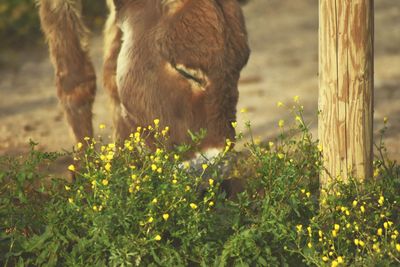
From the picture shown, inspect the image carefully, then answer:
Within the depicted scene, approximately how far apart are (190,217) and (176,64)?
1.02 meters

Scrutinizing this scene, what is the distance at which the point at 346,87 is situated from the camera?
5.87m

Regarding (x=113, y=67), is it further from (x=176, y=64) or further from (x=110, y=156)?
(x=110, y=156)

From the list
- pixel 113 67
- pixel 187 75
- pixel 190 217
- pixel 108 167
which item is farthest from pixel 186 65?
pixel 190 217

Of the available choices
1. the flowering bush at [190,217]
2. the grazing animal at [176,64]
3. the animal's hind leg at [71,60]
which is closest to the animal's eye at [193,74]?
the grazing animal at [176,64]

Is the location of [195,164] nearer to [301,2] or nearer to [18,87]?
[18,87]

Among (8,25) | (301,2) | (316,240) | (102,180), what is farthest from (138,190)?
(301,2)

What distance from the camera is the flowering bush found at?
5.51 metres

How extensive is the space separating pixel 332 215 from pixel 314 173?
1.80 ft

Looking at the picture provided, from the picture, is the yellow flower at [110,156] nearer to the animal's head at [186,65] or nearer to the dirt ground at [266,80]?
the animal's head at [186,65]

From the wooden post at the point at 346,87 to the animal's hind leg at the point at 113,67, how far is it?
135 centimetres

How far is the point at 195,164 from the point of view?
19.6ft

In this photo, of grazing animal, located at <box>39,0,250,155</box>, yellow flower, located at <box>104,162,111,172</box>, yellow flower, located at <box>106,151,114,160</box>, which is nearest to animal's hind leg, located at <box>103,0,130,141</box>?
grazing animal, located at <box>39,0,250,155</box>

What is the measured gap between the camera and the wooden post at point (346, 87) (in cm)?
581

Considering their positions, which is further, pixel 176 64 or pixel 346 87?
pixel 176 64
